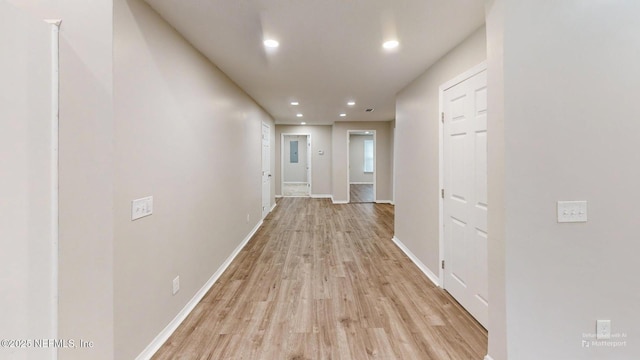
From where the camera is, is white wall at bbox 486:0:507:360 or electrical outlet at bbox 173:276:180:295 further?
electrical outlet at bbox 173:276:180:295

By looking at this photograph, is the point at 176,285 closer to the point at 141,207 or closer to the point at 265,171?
the point at 141,207

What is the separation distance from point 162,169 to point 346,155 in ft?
21.0

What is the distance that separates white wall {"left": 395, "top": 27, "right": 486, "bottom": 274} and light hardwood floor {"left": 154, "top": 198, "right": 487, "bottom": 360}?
41 cm

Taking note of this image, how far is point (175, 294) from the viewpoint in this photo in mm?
2209

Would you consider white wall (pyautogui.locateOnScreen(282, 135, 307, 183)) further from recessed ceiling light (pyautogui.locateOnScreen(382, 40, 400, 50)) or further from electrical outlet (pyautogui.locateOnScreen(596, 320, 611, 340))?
electrical outlet (pyautogui.locateOnScreen(596, 320, 611, 340))

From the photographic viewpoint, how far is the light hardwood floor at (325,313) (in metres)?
1.91

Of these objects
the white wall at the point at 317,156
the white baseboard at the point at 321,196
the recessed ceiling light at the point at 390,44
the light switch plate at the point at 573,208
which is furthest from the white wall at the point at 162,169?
the white baseboard at the point at 321,196

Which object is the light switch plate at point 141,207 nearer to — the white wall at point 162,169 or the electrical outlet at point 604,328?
the white wall at point 162,169

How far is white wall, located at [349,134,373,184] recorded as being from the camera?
13625 mm
